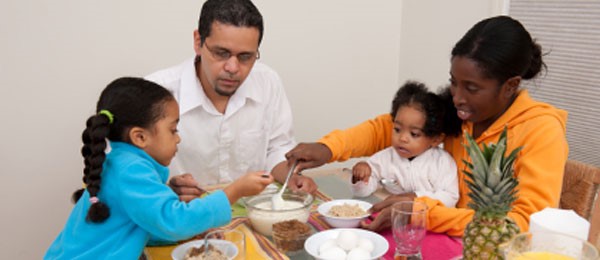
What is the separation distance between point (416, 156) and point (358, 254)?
79 centimetres

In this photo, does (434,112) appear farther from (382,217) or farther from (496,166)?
(496,166)

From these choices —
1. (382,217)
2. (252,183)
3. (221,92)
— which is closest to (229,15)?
(221,92)

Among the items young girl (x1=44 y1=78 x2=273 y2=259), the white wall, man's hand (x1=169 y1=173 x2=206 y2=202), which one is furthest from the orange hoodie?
the white wall

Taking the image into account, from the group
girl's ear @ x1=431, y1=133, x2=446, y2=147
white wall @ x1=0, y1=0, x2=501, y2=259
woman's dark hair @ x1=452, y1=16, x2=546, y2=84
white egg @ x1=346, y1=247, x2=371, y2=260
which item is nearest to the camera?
white egg @ x1=346, y1=247, x2=371, y2=260

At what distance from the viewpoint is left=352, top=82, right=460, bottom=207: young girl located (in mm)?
2051

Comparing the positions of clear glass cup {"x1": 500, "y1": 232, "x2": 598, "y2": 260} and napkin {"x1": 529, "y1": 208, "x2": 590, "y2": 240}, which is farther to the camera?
napkin {"x1": 529, "y1": 208, "x2": 590, "y2": 240}

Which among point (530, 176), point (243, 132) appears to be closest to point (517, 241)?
point (530, 176)

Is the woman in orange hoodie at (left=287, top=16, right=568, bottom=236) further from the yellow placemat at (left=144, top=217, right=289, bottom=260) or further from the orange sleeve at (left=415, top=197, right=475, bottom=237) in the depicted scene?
the yellow placemat at (left=144, top=217, right=289, bottom=260)

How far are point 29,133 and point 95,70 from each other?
51cm

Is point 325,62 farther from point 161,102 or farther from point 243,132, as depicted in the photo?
point 161,102

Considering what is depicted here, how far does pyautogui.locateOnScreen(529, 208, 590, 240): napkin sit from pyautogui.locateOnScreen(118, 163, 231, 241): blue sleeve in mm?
838

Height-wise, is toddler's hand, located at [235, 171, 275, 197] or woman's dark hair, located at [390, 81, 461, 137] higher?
woman's dark hair, located at [390, 81, 461, 137]

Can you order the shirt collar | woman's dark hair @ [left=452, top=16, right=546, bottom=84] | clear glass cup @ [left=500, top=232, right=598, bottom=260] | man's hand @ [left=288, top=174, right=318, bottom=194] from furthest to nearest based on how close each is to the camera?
1. the shirt collar
2. man's hand @ [left=288, top=174, right=318, bottom=194]
3. woman's dark hair @ [left=452, top=16, right=546, bottom=84]
4. clear glass cup @ [left=500, top=232, right=598, bottom=260]

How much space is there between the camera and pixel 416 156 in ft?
7.00
